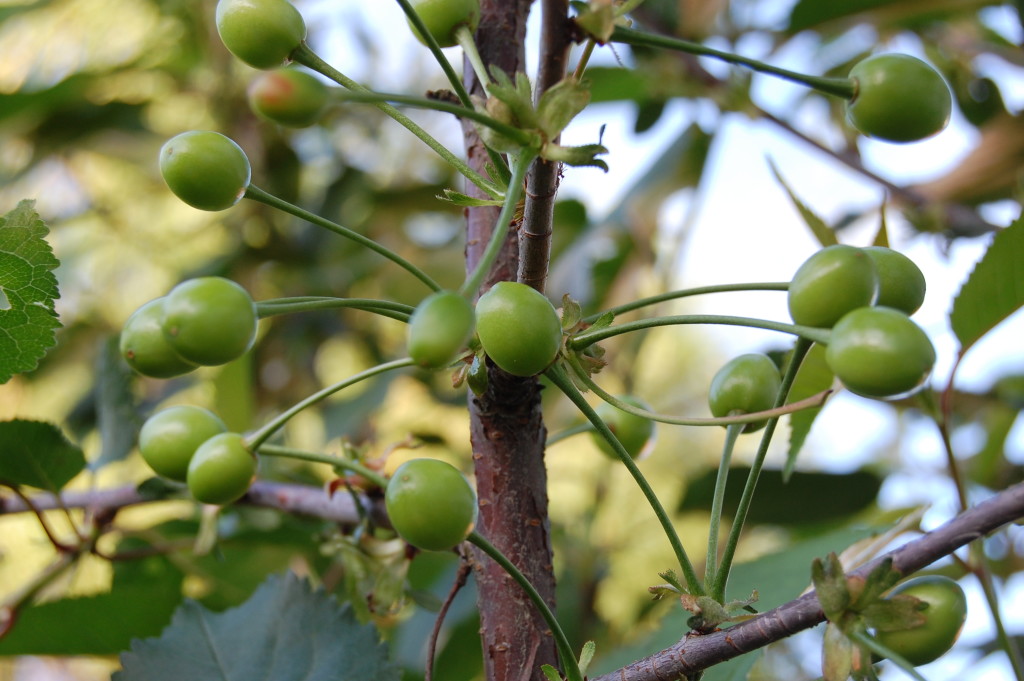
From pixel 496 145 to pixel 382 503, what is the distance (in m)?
0.40

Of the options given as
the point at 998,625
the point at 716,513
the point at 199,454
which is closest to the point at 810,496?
the point at 998,625

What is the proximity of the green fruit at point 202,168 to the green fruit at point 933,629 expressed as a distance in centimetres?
46

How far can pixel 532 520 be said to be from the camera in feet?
2.11

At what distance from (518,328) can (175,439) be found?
0.91 ft

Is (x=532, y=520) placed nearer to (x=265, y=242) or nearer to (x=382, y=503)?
(x=382, y=503)

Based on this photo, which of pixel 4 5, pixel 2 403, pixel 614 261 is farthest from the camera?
pixel 2 403

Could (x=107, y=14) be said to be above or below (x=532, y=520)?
above

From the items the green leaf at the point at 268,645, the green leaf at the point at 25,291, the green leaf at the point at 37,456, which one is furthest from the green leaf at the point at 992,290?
the green leaf at the point at 37,456

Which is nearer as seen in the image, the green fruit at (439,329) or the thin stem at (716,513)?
the green fruit at (439,329)

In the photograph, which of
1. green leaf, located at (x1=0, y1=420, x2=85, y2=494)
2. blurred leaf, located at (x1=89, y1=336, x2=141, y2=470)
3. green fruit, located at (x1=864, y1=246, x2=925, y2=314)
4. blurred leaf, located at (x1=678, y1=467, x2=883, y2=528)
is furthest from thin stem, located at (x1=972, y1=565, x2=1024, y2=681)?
blurred leaf, located at (x1=89, y1=336, x2=141, y2=470)

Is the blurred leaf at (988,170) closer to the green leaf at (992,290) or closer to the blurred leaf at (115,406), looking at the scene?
the green leaf at (992,290)

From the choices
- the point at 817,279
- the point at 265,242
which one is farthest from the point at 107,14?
the point at 817,279

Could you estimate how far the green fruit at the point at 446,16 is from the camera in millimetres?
570

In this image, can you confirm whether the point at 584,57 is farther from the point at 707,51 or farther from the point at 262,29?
the point at 262,29
